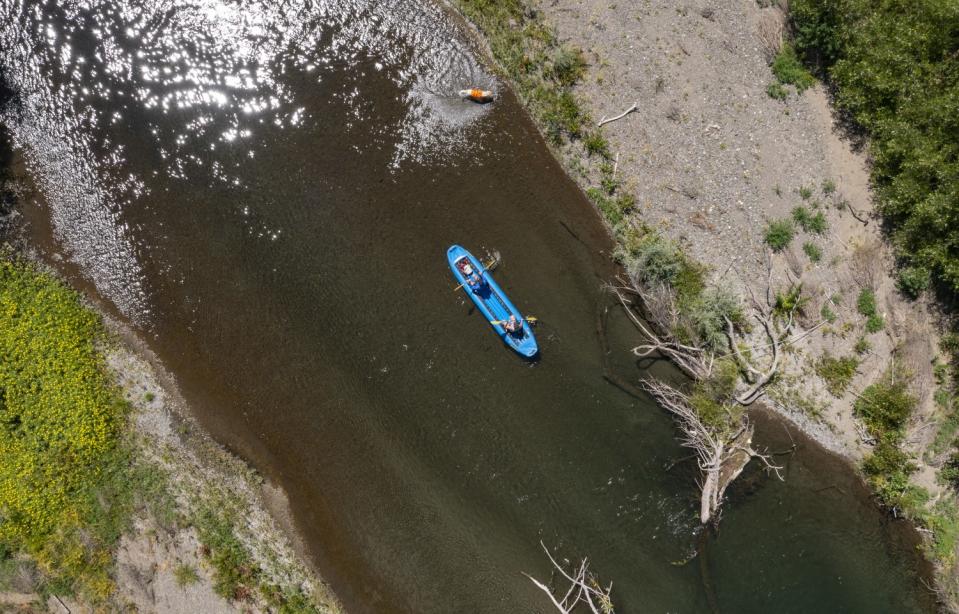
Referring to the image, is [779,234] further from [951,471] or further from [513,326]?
[951,471]

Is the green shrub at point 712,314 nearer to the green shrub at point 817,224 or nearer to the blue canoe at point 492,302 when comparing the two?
the green shrub at point 817,224

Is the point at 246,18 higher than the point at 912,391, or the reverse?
the point at 246,18

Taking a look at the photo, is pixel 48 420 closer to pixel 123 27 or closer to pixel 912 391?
pixel 123 27

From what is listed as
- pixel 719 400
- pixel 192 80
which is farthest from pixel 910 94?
pixel 192 80

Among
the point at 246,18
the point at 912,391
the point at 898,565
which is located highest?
the point at 246,18

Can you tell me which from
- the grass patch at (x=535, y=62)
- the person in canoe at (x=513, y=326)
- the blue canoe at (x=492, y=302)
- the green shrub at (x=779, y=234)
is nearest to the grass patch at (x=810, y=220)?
the green shrub at (x=779, y=234)

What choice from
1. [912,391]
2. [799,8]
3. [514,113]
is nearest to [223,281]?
[514,113]
